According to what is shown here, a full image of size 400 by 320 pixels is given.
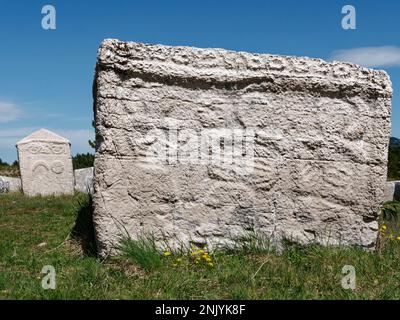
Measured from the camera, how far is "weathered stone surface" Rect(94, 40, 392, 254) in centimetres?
388

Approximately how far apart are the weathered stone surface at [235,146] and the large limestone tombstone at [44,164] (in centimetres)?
738

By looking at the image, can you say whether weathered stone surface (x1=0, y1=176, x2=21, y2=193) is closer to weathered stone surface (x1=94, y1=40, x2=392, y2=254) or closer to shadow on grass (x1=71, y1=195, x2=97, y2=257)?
shadow on grass (x1=71, y1=195, x2=97, y2=257)

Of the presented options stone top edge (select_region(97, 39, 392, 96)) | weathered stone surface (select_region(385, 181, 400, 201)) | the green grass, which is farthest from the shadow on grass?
weathered stone surface (select_region(385, 181, 400, 201))

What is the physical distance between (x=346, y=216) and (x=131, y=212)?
184 cm

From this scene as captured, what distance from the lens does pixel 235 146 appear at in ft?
13.2

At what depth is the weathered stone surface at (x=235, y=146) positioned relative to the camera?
153 inches

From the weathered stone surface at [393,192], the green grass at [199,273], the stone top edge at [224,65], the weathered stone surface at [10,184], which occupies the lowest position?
the green grass at [199,273]

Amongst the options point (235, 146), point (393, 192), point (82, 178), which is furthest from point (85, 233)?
point (82, 178)

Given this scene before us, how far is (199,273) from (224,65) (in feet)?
5.61

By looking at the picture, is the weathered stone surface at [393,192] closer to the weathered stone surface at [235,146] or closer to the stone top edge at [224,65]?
the weathered stone surface at [235,146]

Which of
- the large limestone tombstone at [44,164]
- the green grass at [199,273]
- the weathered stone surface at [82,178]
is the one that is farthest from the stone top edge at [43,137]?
the green grass at [199,273]

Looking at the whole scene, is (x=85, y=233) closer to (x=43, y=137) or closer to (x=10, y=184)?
(x=43, y=137)
